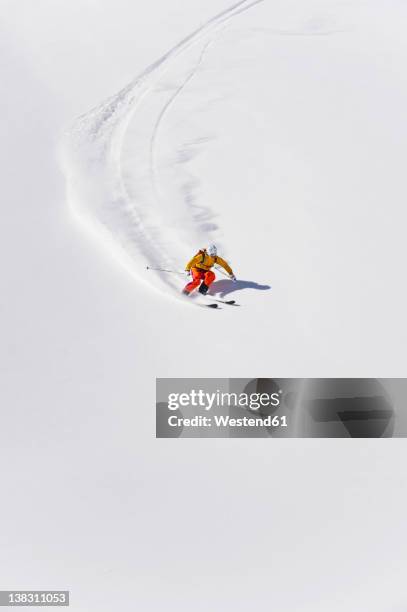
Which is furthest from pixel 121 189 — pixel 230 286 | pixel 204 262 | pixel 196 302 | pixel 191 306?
pixel 191 306

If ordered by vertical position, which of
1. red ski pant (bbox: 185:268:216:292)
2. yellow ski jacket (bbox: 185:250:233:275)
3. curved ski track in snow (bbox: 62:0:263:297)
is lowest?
red ski pant (bbox: 185:268:216:292)

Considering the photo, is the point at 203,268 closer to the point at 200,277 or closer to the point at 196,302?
the point at 200,277

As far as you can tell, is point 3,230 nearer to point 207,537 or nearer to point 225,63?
point 207,537

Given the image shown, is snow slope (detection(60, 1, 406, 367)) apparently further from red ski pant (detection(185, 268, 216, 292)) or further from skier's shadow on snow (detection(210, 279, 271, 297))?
red ski pant (detection(185, 268, 216, 292))

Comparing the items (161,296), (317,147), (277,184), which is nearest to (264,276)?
(161,296)

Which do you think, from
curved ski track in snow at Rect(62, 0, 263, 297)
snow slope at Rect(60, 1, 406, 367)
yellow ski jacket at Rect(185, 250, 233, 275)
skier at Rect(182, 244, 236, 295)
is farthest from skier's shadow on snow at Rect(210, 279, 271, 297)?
curved ski track in snow at Rect(62, 0, 263, 297)

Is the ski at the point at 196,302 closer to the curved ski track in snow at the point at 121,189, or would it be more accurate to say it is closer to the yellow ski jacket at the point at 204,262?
the curved ski track in snow at the point at 121,189
